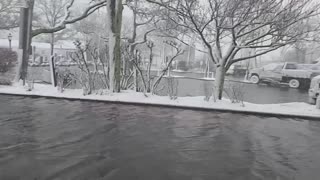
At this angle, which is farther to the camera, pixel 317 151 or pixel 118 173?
pixel 317 151

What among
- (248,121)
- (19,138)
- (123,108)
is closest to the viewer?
(19,138)

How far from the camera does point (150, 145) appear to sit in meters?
4.60

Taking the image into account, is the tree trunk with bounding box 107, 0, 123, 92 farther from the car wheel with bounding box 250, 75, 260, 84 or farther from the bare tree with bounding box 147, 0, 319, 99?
the car wheel with bounding box 250, 75, 260, 84

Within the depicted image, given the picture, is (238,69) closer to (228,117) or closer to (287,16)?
(287,16)

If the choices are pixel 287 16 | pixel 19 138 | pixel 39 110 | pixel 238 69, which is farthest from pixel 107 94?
pixel 238 69

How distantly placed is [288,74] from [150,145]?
15115mm

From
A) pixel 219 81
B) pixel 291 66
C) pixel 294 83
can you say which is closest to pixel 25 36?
pixel 219 81

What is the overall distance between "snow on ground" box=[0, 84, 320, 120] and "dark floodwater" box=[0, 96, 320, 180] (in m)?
0.65

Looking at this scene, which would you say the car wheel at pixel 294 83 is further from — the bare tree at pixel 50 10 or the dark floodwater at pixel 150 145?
the bare tree at pixel 50 10

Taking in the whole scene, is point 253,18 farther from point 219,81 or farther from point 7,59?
point 7,59

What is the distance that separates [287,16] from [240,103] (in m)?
2.88

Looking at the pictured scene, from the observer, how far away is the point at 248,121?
6891 mm

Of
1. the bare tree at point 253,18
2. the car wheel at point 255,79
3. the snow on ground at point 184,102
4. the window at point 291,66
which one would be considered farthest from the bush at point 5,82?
the window at point 291,66

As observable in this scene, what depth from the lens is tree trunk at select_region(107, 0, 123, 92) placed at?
9.51m
